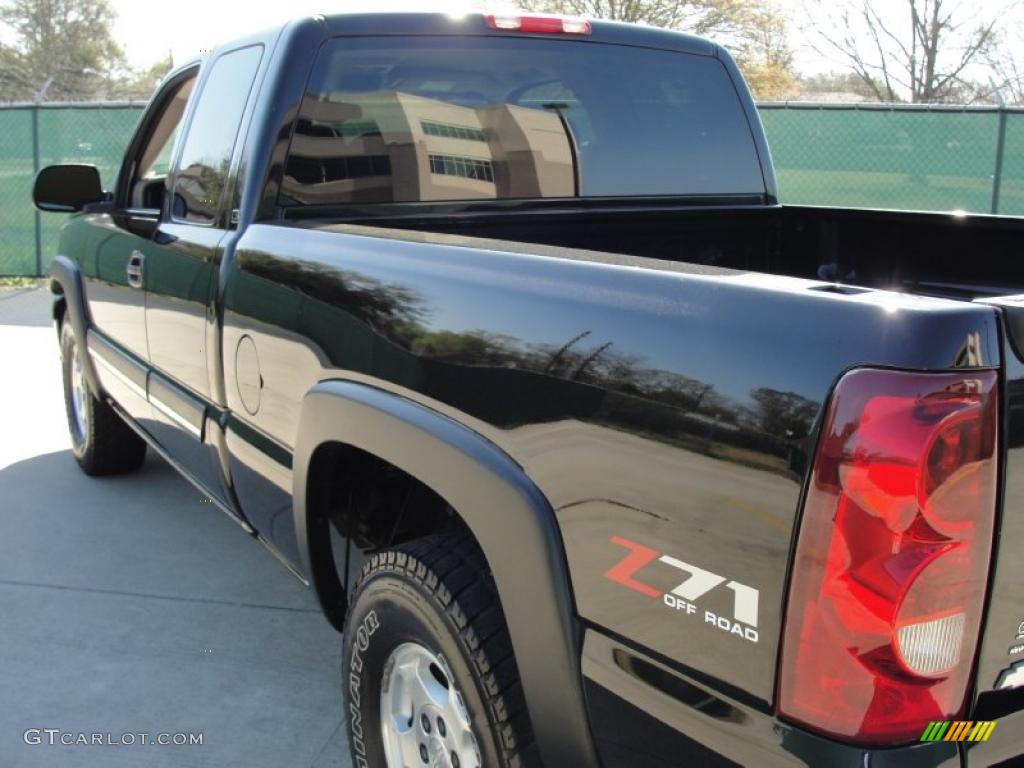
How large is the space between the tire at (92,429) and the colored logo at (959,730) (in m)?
4.29

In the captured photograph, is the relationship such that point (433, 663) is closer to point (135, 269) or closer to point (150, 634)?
point (150, 634)

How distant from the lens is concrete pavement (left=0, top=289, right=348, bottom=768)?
3.15m

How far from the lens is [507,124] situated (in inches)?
133

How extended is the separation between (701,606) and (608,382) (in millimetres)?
372

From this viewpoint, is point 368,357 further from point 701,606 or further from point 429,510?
point 701,606

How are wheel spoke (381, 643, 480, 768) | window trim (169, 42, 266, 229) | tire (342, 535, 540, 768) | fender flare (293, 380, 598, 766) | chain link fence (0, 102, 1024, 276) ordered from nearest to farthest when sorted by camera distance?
fender flare (293, 380, 598, 766), tire (342, 535, 540, 768), wheel spoke (381, 643, 480, 768), window trim (169, 42, 266, 229), chain link fence (0, 102, 1024, 276)

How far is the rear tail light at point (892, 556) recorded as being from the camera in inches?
54.9

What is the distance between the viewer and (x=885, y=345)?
4.60 ft

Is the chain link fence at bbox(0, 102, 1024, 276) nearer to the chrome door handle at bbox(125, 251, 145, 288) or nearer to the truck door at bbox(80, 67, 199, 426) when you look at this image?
the truck door at bbox(80, 67, 199, 426)

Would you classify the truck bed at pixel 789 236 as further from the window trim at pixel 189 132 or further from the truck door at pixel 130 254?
the truck door at pixel 130 254

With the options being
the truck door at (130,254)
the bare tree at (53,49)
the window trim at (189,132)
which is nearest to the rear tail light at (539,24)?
the window trim at (189,132)

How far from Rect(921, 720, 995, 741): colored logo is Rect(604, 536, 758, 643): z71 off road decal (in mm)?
258

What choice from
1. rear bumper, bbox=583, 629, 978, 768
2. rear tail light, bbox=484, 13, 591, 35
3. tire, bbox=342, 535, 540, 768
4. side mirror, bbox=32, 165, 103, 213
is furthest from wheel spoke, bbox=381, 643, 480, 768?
side mirror, bbox=32, 165, 103, 213

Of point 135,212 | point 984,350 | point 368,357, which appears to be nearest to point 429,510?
point 368,357
